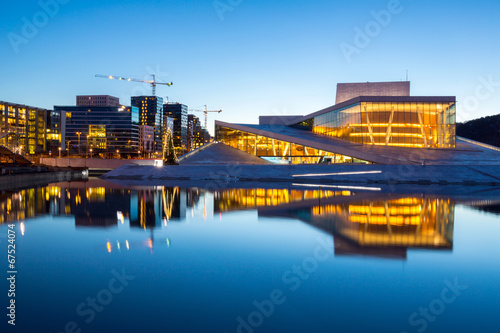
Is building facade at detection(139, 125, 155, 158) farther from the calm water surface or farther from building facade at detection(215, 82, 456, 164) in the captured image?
the calm water surface

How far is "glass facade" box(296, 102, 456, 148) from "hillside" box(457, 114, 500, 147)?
204 ft

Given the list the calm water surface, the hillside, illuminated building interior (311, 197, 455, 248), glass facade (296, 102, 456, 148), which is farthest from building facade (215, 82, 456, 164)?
the hillside

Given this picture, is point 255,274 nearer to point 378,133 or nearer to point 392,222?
point 392,222

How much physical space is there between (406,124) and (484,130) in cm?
7094

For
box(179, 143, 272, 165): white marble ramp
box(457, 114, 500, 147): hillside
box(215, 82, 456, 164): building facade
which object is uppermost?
box(457, 114, 500, 147): hillside

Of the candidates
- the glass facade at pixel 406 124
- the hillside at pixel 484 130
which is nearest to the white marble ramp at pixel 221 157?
the glass facade at pixel 406 124

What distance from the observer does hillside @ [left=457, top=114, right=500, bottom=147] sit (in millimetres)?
93500

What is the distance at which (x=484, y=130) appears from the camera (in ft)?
320

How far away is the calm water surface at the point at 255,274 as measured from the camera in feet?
15.2

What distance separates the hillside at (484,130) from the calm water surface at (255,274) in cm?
9625

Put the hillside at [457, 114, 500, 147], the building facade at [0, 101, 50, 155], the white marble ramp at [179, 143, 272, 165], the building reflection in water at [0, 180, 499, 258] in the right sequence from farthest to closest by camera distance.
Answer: the hillside at [457, 114, 500, 147]
the building facade at [0, 101, 50, 155]
the white marble ramp at [179, 143, 272, 165]
the building reflection in water at [0, 180, 499, 258]

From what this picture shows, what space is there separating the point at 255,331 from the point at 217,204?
1223 cm

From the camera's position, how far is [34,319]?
15.1 feet

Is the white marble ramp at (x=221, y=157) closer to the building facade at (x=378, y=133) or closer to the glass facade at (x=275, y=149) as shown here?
the glass facade at (x=275, y=149)
